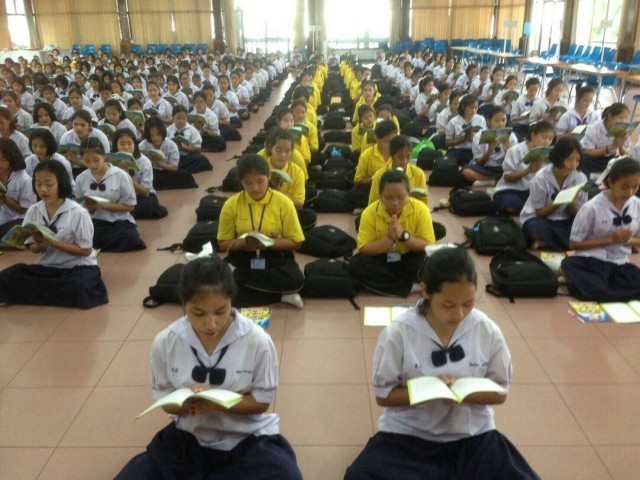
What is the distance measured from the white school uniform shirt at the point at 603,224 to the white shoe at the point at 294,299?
2159 millimetres

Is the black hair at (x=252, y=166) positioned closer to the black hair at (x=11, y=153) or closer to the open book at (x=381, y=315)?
the open book at (x=381, y=315)

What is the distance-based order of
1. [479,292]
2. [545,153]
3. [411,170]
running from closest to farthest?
[479,292]
[411,170]
[545,153]

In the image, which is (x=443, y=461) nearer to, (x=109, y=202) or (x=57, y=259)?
(x=57, y=259)

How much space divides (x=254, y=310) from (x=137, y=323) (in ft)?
2.86

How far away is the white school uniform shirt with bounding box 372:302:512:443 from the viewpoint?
7.13ft

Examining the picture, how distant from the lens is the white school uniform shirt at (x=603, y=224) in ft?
13.5

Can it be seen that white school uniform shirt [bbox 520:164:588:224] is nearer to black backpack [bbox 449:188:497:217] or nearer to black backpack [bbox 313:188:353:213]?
black backpack [bbox 449:188:497:217]

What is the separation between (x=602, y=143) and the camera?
693cm

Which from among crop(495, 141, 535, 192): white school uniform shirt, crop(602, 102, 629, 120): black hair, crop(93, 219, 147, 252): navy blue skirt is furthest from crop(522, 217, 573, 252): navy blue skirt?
crop(93, 219, 147, 252): navy blue skirt

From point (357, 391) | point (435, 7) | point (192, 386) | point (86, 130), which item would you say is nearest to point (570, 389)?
point (357, 391)

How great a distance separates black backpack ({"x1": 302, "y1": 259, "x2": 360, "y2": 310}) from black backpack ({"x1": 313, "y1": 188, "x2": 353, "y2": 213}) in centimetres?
211

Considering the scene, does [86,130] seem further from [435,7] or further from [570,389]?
[435,7]

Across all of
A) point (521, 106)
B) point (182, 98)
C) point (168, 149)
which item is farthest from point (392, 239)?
point (182, 98)

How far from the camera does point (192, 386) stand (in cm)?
221
